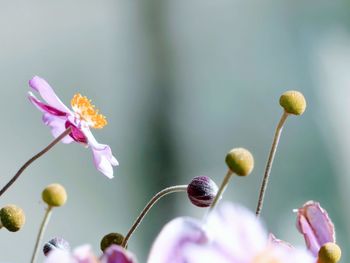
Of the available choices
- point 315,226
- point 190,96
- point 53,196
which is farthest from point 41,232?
point 190,96

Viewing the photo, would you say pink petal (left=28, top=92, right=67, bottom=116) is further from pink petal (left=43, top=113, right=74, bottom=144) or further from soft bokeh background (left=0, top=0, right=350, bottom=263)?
soft bokeh background (left=0, top=0, right=350, bottom=263)

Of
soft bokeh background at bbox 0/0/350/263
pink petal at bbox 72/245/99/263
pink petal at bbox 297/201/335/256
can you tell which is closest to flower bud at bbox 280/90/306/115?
pink petal at bbox 297/201/335/256

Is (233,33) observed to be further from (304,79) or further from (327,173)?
(327,173)

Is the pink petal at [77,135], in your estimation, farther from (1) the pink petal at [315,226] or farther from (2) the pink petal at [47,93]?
(1) the pink petal at [315,226]

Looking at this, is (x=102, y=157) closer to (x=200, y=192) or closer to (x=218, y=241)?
(x=200, y=192)

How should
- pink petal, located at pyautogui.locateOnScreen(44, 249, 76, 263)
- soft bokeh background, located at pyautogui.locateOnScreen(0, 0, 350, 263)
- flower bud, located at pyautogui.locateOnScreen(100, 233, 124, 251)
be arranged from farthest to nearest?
soft bokeh background, located at pyautogui.locateOnScreen(0, 0, 350, 263)
flower bud, located at pyautogui.locateOnScreen(100, 233, 124, 251)
pink petal, located at pyautogui.locateOnScreen(44, 249, 76, 263)

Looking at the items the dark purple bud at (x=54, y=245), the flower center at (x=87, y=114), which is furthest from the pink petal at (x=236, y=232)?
the flower center at (x=87, y=114)
